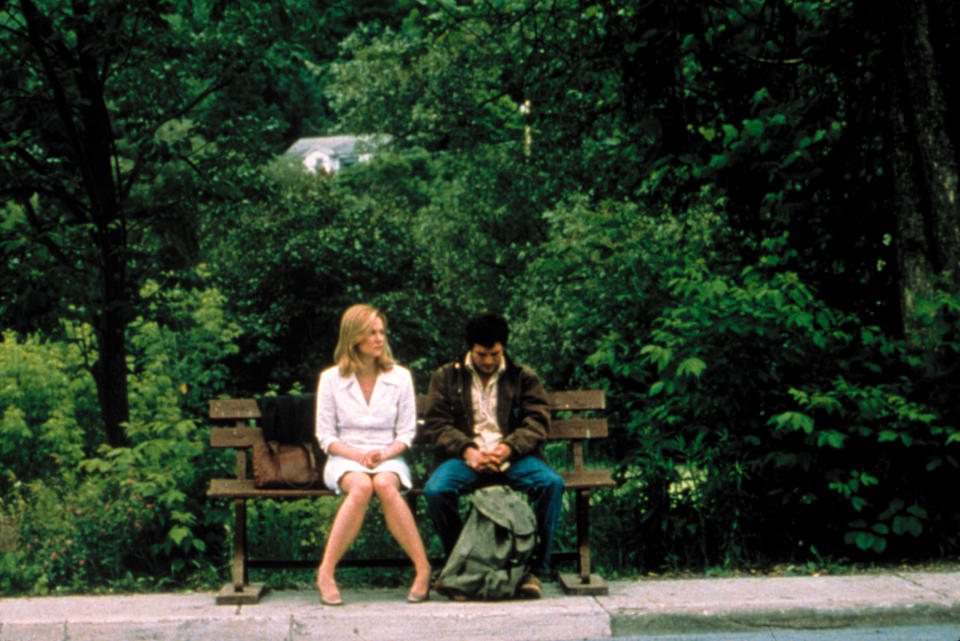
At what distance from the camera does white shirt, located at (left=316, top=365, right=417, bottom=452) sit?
20.9 ft

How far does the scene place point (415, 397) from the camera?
6.75 m

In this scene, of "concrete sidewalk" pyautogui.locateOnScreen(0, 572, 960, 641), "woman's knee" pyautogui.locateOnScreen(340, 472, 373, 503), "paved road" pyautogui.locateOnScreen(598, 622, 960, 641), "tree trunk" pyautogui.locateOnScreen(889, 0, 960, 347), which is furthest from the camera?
"tree trunk" pyautogui.locateOnScreen(889, 0, 960, 347)

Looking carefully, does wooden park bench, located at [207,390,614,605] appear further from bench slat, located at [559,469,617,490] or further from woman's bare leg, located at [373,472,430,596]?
woman's bare leg, located at [373,472,430,596]

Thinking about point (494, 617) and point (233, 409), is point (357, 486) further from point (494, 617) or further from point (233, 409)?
point (494, 617)

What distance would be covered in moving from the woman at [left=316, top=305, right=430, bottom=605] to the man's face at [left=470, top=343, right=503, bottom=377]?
411 mm

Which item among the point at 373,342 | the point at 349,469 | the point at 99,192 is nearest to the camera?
the point at 349,469

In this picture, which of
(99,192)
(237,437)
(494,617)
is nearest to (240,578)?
(237,437)

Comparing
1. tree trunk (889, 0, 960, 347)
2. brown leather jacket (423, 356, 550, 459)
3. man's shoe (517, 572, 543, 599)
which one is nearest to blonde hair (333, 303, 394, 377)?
brown leather jacket (423, 356, 550, 459)

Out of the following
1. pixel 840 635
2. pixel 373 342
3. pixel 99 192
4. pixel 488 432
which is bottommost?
pixel 840 635

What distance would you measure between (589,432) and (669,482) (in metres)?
0.85

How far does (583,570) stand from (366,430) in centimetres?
143

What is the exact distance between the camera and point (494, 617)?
554cm

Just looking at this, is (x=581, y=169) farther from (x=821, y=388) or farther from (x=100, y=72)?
(x=821, y=388)

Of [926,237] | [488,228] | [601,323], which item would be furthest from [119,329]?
[488,228]
